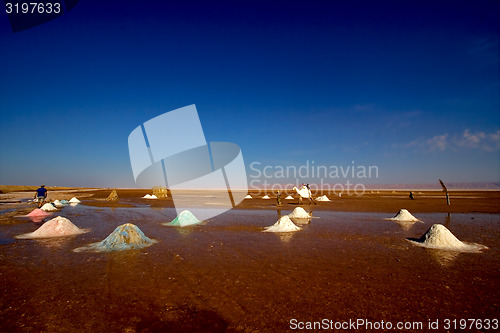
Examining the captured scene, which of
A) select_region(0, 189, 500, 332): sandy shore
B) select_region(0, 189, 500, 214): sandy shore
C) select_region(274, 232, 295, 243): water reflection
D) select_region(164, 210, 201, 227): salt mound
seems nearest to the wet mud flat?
select_region(0, 189, 500, 332): sandy shore

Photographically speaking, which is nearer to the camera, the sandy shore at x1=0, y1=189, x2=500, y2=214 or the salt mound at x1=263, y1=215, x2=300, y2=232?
the salt mound at x1=263, y1=215, x2=300, y2=232

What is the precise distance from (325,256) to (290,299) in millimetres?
3458

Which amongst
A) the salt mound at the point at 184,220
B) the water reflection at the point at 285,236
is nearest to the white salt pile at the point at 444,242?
the water reflection at the point at 285,236

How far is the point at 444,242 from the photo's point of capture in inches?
358

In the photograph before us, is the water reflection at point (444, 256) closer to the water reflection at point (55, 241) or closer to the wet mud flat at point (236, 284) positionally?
the wet mud flat at point (236, 284)

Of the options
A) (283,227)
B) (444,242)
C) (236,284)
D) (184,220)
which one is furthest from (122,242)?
(444,242)

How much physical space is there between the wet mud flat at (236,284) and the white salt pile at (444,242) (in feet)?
1.56

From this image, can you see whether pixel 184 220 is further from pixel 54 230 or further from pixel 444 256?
pixel 444 256

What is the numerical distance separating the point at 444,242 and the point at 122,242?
11.1 m

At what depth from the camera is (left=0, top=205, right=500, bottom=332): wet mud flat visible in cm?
424

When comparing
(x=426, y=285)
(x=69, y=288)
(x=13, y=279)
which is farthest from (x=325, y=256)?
(x=13, y=279)

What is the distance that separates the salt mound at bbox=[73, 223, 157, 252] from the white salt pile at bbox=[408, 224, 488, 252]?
10009 millimetres

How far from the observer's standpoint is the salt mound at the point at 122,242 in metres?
8.76

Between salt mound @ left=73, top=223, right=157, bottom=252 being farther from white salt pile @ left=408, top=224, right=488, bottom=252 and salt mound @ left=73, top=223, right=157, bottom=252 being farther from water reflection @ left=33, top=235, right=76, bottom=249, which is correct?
white salt pile @ left=408, top=224, right=488, bottom=252
